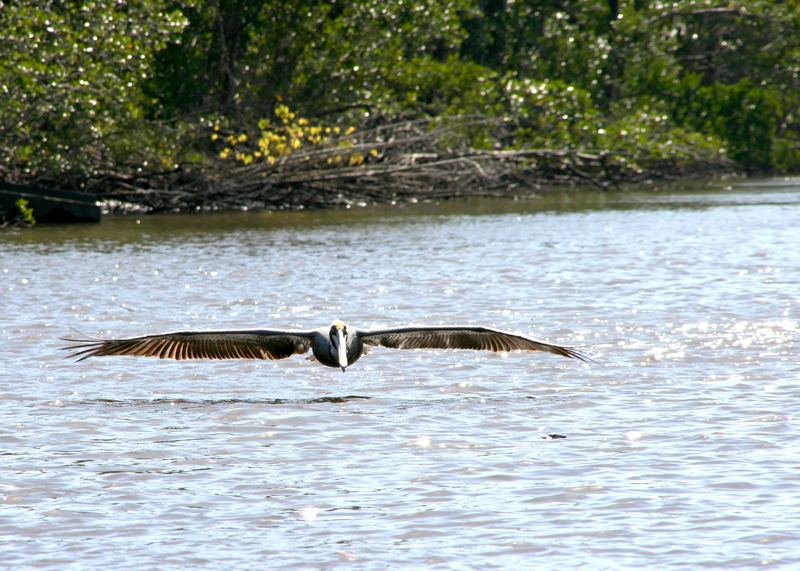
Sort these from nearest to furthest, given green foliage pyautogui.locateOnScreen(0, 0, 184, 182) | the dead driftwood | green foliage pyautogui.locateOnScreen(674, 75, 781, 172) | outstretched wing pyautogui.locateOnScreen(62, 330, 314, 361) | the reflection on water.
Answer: outstretched wing pyautogui.locateOnScreen(62, 330, 314, 361), the reflection on water, green foliage pyautogui.locateOnScreen(0, 0, 184, 182), the dead driftwood, green foliage pyautogui.locateOnScreen(674, 75, 781, 172)

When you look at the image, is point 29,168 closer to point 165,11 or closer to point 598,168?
point 165,11

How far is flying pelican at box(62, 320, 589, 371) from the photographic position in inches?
342

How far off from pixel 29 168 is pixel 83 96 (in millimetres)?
1709

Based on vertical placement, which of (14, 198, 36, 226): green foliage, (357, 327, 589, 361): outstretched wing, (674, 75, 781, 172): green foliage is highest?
(674, 75, 781, 172): green foliage

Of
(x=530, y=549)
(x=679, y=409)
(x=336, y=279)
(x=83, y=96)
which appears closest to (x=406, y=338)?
(x=679, y=409)

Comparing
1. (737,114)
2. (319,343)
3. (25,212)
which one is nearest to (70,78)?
(25,212)

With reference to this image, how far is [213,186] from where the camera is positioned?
87.9 feet

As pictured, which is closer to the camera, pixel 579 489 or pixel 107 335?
pixel 579 489

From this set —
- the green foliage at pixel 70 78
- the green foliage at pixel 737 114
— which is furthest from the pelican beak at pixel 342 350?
the green foliage at pixel 737 114

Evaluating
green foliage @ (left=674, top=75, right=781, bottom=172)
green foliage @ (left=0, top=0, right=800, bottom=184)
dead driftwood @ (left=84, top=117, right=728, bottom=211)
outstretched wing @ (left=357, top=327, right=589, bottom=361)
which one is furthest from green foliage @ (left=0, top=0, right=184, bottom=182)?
green foliage @ (left=674, top=75, right=781, bottom=172)

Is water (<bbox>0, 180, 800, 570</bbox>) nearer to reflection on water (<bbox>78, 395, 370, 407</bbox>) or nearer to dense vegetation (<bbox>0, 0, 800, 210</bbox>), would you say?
reflection on water (<bbox>78, 395, 370, 407</bbox>)

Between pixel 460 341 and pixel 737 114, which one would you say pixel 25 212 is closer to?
pixel 460 341

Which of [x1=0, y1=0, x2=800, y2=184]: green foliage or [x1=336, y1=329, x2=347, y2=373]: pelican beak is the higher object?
[x1=0, y1=0, x2=800, y2=184]: green foliage

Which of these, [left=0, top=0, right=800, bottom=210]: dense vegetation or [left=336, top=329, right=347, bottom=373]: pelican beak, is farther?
[left=0, top=0, right=800, bottom=210]: dense vegetation
